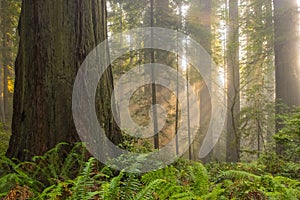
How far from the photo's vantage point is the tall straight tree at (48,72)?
3.95 m

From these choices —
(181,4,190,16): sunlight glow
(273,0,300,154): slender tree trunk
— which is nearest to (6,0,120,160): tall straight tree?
(273,0,300,154): slender tree trunk

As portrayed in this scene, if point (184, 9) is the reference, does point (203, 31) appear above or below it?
below

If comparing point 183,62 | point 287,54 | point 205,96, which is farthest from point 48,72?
point 205,96

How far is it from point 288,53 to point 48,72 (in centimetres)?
724

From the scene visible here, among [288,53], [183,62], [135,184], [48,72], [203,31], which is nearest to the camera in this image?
[135,184]

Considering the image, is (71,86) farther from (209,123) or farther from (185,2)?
(209,123)

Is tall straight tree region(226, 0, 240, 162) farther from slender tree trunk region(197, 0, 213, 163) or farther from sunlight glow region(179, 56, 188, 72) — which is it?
sunlight glow region(179, 56, 188, 72)

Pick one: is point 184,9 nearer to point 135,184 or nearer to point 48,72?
point 48,72

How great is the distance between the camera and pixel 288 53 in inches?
342


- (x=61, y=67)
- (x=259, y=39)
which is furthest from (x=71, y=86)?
(x=259, y=39)

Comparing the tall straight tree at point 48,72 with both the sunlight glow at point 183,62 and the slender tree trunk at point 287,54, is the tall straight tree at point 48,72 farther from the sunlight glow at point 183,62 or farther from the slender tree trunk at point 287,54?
the sunlight glow at point 183,62

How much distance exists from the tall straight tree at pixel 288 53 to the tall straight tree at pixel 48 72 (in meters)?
6.19

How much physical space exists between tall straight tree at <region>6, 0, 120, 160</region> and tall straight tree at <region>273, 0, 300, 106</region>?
619 centimetres

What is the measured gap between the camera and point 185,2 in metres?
13.3
